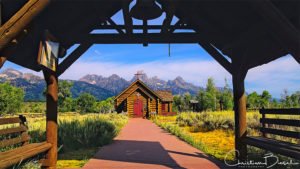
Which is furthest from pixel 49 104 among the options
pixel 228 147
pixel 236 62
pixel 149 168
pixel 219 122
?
pixel 219 122

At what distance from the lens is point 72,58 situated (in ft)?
23.7

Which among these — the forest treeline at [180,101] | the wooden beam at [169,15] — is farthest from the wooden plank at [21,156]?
the forest treeline at [180,101]

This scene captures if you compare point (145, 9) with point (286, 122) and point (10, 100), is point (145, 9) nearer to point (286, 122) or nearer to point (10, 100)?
point (286, 122)

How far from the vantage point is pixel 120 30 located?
7.64 meters

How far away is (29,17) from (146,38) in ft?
12.6

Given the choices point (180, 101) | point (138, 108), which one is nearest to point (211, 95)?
point (180, 101)

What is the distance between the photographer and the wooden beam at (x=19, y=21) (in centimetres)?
376

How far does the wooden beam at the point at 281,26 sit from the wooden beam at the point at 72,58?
4.57 m

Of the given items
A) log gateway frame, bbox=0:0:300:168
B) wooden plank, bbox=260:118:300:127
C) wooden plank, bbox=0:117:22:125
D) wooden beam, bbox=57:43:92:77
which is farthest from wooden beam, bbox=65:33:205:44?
wooden plank, bbox=260:118:300:127

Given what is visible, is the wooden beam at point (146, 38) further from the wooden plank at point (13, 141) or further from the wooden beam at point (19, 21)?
the wooden beam at point (19, 21)

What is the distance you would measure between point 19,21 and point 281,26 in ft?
11.9

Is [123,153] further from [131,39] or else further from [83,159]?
[131,39]

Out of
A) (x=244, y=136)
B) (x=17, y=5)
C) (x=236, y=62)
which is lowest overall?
(x=244, y=136)

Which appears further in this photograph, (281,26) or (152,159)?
(152,159)
